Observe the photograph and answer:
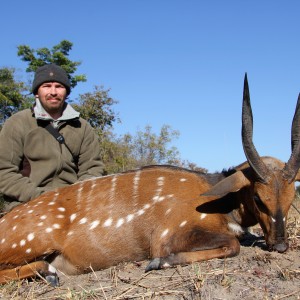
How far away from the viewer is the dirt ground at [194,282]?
336 cm

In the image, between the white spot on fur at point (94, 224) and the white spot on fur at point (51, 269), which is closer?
the white spot on fur at point (51, 269)

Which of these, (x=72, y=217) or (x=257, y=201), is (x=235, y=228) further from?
(x=72, y=217)

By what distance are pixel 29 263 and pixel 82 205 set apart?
77 cm

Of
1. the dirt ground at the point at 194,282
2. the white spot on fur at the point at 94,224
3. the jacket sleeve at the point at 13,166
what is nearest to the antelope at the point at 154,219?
the white spot on fur at the point at 94,224

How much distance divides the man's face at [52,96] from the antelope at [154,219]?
149 cm

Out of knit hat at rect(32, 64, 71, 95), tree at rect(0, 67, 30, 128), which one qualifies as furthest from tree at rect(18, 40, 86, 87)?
knit hat at rect(32, 64, 71, 95)

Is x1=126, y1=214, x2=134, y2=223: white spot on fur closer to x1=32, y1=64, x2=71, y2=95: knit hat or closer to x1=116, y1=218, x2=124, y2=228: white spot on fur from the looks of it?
x1=116, y1=218, x2=124, y2=228: white spot on fur

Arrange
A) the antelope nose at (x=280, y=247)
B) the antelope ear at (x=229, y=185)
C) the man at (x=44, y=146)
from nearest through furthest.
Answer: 1. the antelope nose at (x=280, y=247)
2. the antelope ear at (x=229, y=185)
3. the man at (x=44, y=146)

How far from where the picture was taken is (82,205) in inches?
191

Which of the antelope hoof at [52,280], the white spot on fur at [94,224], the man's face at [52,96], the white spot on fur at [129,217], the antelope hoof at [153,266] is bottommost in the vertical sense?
the antelope hoof at [52,280]

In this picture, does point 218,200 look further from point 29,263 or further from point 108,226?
point 29,263

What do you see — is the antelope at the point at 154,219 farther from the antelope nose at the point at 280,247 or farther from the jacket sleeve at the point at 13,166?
the jacket sleeve at the point at 13,166

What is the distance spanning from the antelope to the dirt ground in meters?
0.17

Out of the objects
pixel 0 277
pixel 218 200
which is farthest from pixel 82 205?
pixel 218 200
